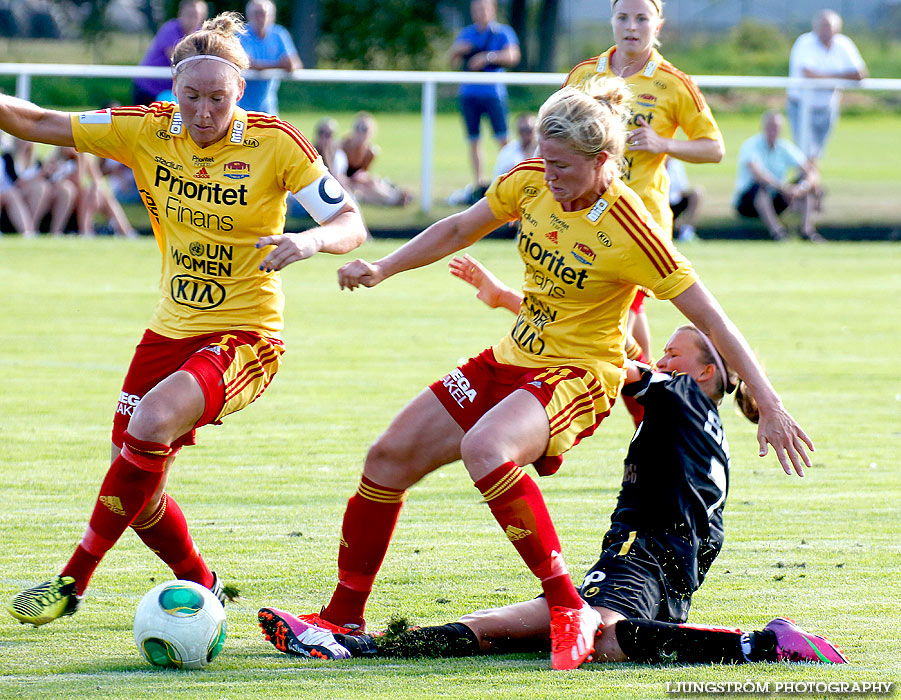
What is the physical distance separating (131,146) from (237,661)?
2.04 metres

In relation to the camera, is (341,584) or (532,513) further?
(341,584)

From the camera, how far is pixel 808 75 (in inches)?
716

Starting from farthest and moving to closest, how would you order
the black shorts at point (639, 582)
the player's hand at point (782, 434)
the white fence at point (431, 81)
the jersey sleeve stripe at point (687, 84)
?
the white fence at point (431, 81) → the jersey sleeve stripe at point (687, 84) → the black shorts at point (639, 582) → the player's hand at point (782, 434)

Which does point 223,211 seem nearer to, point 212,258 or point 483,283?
point 212,258

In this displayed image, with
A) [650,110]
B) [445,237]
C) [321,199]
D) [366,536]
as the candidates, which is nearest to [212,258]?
[321,199]

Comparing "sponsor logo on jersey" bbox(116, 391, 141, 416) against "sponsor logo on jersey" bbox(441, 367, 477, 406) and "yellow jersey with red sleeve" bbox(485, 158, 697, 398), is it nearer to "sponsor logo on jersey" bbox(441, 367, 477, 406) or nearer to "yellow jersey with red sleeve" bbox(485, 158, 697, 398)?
"sponsor logo on jersey" bbox(441, 367, 477, 406)

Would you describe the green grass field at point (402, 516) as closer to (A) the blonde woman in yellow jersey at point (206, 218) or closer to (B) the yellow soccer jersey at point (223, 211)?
(A) the blonde woman in yellow jersey at point (206, 218)

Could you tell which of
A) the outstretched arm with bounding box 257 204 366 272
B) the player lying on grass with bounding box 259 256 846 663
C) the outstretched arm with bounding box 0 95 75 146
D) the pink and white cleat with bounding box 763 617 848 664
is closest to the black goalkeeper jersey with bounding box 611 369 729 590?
the player lying on grass with bounding box 259 256 846 663

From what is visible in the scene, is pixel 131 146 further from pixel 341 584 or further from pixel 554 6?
pixel 554 6

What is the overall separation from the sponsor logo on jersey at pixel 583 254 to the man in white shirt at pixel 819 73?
47.3 feet

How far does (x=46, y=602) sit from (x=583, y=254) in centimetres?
212

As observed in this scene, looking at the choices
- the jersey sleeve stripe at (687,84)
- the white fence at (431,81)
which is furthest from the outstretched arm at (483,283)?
the white fence at (431,81)

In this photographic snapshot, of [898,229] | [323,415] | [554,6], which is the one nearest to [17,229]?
[323,415]

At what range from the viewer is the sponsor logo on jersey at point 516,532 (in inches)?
171
